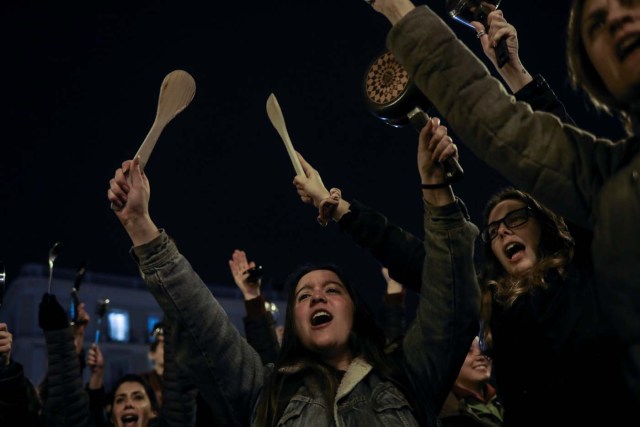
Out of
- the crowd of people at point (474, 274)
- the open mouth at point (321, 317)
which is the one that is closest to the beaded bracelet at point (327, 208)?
the crowd of people at point (474, 274)

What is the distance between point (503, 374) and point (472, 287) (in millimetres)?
349

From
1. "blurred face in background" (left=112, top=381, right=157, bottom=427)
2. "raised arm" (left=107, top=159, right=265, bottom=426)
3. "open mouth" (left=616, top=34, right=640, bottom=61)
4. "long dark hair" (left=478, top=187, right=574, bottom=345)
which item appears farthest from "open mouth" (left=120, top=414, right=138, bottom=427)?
"open mouth" (left=616, top=34, right=640, bottom=61)

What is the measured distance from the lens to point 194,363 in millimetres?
2445

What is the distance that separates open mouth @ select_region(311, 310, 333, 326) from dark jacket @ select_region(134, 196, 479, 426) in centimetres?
30

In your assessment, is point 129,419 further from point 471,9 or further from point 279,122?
point 471,9

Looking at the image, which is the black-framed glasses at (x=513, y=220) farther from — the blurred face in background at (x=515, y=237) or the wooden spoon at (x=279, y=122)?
the wooden spoon at (x=279, y=122)

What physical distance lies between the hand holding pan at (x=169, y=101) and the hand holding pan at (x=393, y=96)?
2.37 ft

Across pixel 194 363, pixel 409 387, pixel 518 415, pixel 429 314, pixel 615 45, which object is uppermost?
pixel 615 45

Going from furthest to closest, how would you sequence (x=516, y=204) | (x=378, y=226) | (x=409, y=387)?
(x=378, y=226), (x=516, y=204), (x=409, y=387)

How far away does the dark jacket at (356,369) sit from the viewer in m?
2.33

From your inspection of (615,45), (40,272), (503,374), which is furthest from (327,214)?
(40,272)

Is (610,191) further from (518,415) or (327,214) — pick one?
(327,214)

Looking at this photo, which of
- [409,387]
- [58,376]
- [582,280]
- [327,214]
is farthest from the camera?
[58,376]

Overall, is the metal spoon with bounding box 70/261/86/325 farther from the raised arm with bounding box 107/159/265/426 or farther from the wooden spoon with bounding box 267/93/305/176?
the raised arm with bounding box 107/159/265/426
